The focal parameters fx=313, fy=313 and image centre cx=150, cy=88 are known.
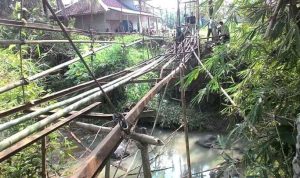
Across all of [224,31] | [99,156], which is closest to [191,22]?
[224,31]

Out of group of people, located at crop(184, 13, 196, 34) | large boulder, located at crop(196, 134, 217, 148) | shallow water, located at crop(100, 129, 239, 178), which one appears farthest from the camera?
large boulder, located at crop(196, 134, 217, 148)

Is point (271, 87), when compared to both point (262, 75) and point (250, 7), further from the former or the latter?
point (250, 7)

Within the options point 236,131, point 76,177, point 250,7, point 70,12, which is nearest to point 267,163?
point 236,131

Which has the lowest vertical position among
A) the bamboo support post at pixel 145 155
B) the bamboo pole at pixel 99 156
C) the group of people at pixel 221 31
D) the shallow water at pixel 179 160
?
the shallow water at pixel 179 160

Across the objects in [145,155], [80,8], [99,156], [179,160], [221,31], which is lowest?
[179,160]

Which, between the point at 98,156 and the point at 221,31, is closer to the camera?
the point at 98,156

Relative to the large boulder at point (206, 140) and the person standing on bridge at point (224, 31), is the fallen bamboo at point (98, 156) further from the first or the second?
the large boulder at point (206, 140)

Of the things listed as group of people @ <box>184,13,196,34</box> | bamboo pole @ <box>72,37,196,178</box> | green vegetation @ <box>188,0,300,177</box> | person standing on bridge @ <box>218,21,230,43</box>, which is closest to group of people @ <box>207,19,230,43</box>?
person standing on bridge @ <box>218,21,230,43</box>

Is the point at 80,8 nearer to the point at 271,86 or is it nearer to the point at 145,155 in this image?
the point at 271,86

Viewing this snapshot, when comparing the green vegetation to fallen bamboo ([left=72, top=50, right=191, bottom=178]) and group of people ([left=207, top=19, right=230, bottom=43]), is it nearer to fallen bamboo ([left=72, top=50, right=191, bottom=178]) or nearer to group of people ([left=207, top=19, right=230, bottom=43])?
group of people ([left=207, top=19, right=230, bottom=43])

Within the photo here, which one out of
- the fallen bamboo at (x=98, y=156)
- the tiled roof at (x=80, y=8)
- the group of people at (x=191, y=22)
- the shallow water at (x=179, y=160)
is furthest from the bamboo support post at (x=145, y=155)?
the tiled roof at (x=80, y=8)

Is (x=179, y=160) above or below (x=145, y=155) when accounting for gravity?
below

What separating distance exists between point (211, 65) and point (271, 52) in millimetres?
375

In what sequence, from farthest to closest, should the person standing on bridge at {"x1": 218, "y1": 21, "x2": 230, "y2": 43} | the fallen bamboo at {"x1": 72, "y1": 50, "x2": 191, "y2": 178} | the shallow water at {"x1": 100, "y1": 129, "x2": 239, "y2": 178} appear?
the shallow water at {"x1": 100, "y1": 129, "x2": 239, "y2": 178} → the person standing on bridge at {"x1": 218, "y1": 21, "x2": 230, "y2": 43} → the fallen bamboo at {"x1": 72, "y1": 50, "x2": 191, "y2": 178}
